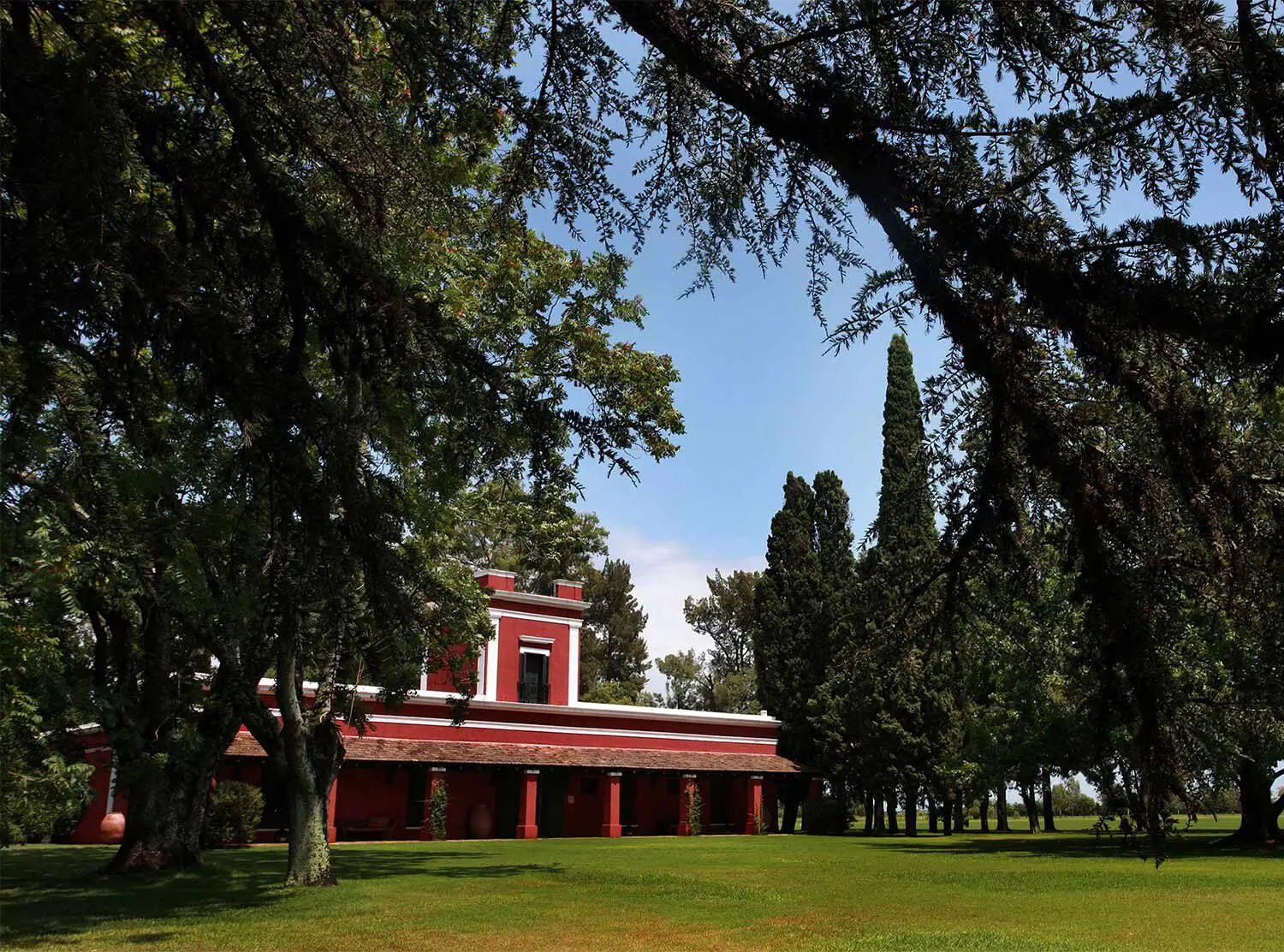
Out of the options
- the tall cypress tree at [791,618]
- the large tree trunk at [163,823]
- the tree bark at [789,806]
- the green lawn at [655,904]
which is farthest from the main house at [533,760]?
the large tree trunk at [163,823]

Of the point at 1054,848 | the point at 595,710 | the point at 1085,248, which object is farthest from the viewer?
the point at 595,710

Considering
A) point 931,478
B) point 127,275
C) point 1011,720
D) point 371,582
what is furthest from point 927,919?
point 1011,720

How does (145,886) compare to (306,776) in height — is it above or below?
below

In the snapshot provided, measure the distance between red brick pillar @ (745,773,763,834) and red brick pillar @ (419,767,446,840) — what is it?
12.5 m

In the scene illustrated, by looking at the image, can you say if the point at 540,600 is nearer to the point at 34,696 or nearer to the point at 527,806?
the point at 527,806

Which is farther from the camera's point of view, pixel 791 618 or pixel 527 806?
pixel 791 618

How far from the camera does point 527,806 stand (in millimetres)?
30484

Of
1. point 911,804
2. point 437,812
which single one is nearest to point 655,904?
point 437,812

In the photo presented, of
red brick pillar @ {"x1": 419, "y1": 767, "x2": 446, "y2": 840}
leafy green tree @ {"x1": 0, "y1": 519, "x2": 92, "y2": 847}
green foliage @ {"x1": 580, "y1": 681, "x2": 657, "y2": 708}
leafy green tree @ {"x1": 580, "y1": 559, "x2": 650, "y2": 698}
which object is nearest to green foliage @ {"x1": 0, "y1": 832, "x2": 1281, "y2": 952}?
leafy green tree @ {"x1": 0, "y1": 519, "x2": 92, "y2": 847}

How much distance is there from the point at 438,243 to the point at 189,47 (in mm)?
8729

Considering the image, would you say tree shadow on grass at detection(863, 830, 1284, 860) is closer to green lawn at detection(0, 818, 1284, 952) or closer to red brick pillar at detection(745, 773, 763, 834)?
green lawn at detection(0, 818, 1284, 952)

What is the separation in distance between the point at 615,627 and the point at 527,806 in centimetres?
2917

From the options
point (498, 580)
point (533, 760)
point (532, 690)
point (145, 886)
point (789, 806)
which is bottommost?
point (789, 806)

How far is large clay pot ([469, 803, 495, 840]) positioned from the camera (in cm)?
3089
